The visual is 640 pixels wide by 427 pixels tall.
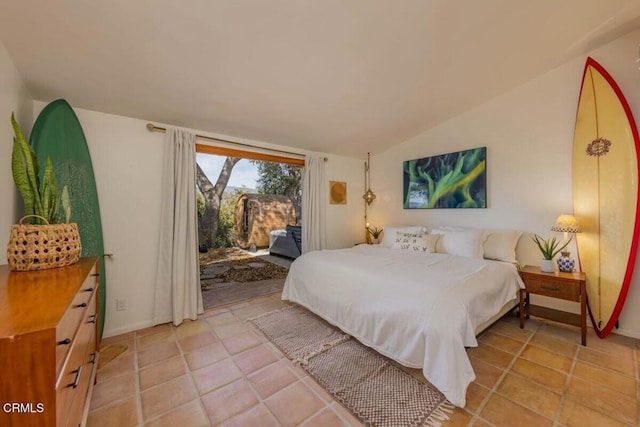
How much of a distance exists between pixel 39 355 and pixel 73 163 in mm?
2213

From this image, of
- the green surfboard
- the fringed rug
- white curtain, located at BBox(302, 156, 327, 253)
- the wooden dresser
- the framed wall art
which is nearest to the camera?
the wooden dresser

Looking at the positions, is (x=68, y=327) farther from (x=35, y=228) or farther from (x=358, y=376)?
(x=358, y=376)

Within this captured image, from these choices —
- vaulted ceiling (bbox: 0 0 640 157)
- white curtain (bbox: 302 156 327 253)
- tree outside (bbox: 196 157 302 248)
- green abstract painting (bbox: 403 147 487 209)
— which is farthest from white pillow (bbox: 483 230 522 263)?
tree outside (bbox: 196 157 302 248)

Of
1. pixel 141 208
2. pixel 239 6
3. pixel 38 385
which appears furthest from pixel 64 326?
pixel 141 208

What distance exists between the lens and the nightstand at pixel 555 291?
2.21 metres

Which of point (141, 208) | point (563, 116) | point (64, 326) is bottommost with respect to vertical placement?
point (64, 326)

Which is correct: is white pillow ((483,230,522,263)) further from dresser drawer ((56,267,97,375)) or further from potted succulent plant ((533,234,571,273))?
dresser drawer ((56,267,97,375))

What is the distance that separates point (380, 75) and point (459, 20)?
2.41 ft

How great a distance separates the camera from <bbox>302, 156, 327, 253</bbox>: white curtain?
395cm

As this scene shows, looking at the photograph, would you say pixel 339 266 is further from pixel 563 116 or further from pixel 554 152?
pixel 563 116

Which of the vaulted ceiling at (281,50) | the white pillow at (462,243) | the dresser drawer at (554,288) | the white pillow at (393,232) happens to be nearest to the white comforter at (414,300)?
the dresser drawer at (554,288)

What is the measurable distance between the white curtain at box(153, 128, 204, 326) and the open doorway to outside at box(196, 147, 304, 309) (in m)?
1.34

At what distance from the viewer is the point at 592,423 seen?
1399 millimetres

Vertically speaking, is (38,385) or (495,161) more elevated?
(495,161)
